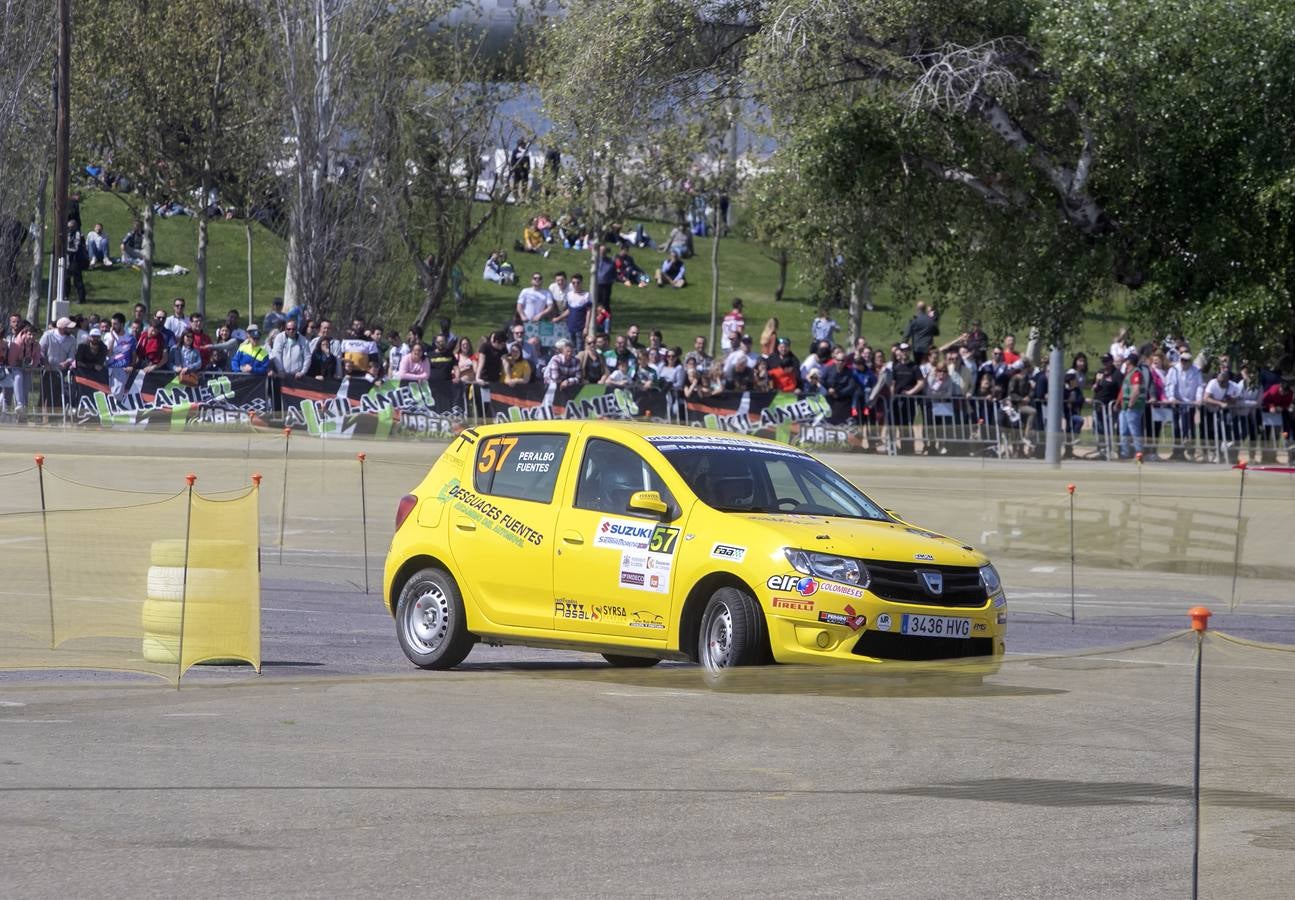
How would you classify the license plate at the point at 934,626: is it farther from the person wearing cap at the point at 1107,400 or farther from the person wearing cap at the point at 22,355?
the person wearing cap at the point at 22,355

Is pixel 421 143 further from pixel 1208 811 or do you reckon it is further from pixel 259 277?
pixel 1208 811

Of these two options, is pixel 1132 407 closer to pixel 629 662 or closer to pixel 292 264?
pixel 629 662

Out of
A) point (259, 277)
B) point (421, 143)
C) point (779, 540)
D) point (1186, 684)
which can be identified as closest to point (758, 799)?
point (1186, 684)

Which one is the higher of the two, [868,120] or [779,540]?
[868,120]

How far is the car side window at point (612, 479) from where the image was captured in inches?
408

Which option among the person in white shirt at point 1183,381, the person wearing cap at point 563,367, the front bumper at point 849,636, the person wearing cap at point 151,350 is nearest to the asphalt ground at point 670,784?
the front bumper at point 849,636

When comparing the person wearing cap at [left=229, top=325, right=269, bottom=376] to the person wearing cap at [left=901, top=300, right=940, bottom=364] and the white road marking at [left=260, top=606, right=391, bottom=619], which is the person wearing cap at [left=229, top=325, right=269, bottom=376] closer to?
the person wearing cap at [left=901, top=300, right=940, bottom=364]

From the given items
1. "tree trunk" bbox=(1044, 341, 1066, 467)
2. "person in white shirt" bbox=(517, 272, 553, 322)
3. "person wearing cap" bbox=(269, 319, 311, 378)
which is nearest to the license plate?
"tree trunk" bbox=(1044, 341, 1066, 467)

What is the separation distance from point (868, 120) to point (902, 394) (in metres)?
4.78

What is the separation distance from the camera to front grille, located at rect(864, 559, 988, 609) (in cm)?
952

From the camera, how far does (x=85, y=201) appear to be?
60156 mm

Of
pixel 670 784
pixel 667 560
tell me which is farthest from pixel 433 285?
pixel 670 784

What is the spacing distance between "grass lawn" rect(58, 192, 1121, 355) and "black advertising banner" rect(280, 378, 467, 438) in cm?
1643

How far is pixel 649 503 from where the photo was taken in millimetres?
10016
